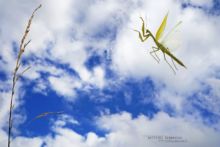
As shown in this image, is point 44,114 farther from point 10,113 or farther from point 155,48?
point 155,48

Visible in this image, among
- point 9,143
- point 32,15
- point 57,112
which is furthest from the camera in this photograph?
point 32,15

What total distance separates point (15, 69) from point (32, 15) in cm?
63

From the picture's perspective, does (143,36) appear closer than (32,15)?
No

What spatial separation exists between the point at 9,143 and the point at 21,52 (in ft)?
2.62

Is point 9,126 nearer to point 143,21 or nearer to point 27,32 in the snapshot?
point 27,32

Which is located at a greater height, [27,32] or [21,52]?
[27,32]

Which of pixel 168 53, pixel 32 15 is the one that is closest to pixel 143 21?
pixel 168 53

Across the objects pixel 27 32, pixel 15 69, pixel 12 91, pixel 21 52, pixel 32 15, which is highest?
pixel 32 15

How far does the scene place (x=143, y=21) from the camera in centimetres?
821

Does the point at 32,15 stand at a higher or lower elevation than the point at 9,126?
higher

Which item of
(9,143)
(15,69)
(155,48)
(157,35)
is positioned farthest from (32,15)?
(155,48)

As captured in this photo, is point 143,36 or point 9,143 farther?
point 143,36

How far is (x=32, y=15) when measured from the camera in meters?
3.03

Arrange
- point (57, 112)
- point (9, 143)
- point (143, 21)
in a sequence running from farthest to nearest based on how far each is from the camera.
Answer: point (143, 21) < point (57, 112) < point (9, 143)
